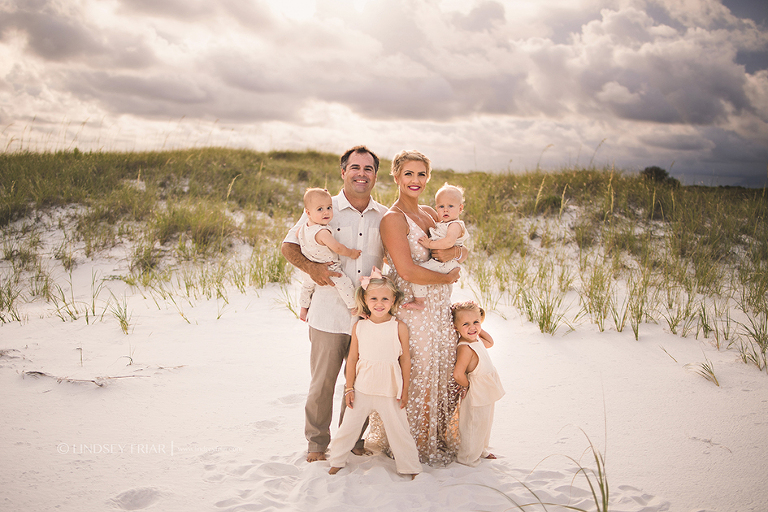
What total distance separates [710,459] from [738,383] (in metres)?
1.40

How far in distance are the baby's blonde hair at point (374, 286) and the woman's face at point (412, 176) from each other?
661 mm

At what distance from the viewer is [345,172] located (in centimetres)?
305

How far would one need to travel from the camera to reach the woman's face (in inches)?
113

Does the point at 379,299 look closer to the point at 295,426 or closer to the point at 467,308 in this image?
the point at 467,308

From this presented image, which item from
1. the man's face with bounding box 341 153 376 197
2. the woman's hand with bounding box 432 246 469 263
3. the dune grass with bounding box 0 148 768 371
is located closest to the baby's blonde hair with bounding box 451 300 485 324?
the woman's hand with bounding box 432 246 469 263

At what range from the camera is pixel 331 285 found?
9.56ft

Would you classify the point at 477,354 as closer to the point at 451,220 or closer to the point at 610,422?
the point at 451,220

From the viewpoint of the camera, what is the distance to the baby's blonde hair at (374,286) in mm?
2723

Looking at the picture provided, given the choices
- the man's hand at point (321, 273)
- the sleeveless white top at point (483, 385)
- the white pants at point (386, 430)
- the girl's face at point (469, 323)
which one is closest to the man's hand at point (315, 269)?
the man's hand at point (321, 273)

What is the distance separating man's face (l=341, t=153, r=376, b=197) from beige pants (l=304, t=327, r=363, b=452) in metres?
1.07

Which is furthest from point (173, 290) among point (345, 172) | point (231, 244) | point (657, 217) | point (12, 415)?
point (657, 217)

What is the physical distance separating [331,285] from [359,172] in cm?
84

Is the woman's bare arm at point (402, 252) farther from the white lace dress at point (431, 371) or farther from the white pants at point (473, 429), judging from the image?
the white pants at point (473, 429)

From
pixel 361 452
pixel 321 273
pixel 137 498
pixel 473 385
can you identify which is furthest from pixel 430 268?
pixel 137 498
